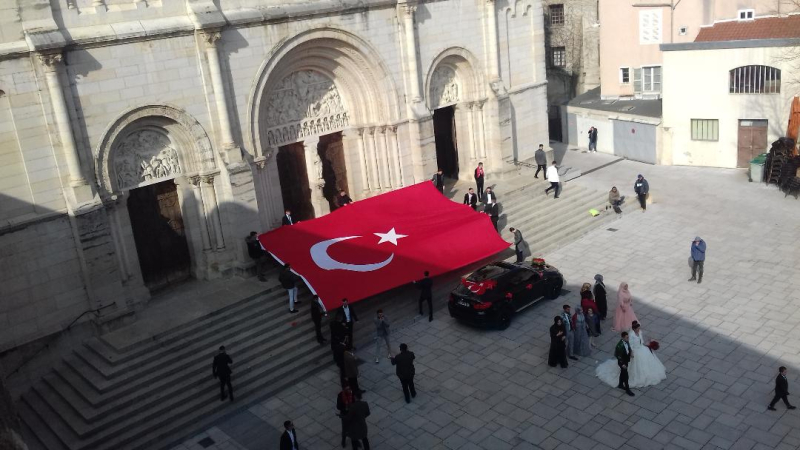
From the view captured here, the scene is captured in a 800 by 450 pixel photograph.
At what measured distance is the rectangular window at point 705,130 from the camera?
3550cm

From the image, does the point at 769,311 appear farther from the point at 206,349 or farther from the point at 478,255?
the point at 206,349

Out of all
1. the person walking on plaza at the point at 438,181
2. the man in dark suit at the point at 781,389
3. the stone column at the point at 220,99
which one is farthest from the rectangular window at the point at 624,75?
the man in dark suit at the point at 781,389

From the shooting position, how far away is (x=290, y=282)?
2180 centimetres

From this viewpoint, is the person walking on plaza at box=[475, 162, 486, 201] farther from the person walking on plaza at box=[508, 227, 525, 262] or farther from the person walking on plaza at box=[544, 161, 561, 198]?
the person walking on plaza at box=[508, 227, 525, 262]

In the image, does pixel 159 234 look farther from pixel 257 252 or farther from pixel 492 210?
pixel 492 210

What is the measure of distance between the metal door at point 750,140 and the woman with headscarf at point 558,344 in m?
20.3

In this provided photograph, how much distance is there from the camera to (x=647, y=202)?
31719 millimetres

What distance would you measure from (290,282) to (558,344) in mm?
7805

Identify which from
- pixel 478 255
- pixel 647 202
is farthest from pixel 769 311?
pixel 647 202

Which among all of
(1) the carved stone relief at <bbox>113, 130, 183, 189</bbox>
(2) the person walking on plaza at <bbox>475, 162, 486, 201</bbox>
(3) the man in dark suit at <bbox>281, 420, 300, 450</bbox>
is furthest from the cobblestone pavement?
(1) the carved stone relief at <bbox>113, 130, 183, 189</bbox>

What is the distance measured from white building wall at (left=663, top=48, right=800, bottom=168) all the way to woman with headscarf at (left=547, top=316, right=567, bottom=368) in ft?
66.3

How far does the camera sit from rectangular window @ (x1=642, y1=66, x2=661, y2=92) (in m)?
40.9

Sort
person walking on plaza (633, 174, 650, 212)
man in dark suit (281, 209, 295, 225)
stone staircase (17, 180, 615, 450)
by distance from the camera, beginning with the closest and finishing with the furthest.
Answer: stone staircase (17, 180, 615, 450)
man in dark suit (281, 209, 295, 225)
person walking on plaza (633, 174, 650, 212)

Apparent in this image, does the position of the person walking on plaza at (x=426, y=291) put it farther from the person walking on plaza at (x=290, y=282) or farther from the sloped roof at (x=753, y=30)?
the sloped roof at (x=753, y=30)
